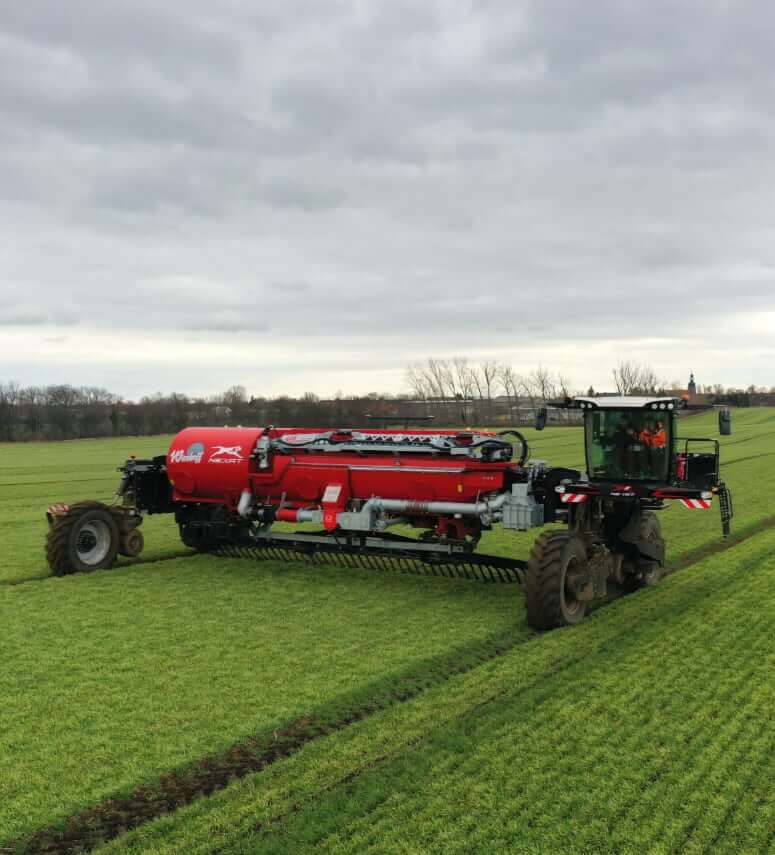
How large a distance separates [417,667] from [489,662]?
2.41ft

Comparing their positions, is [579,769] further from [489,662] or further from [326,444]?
[326,444]

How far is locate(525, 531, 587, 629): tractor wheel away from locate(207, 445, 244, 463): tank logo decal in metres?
5.19

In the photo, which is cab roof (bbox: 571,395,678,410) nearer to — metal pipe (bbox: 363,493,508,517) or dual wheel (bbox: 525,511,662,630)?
metal pipe (bbox: 363,493,508,517)

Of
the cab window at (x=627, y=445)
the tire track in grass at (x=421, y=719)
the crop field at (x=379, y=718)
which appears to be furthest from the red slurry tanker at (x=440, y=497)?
the tire track in grass at (x=421, y=719)

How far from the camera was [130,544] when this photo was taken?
13.4m

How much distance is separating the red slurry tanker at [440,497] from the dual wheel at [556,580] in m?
→ 0.02

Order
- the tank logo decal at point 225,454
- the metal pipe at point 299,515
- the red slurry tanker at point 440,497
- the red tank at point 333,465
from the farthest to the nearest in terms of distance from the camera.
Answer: the tank logo decal at point 225,454, the metal pipe at point 299,515, the red tank at point 333,465, the red slurry tanker at point 440,497

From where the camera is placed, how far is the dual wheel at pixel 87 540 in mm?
12398

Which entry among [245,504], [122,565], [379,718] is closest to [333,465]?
[245,504]

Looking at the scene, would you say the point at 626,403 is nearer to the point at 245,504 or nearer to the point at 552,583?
the point at 552,583

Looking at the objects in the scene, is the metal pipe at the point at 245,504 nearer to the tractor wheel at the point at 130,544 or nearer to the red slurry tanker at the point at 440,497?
the red slurry tanker at the point at 440,497

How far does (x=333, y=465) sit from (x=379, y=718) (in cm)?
581

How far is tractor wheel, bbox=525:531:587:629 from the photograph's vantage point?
9281 mm

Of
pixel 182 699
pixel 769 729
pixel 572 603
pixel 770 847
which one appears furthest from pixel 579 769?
pixel 572 603
